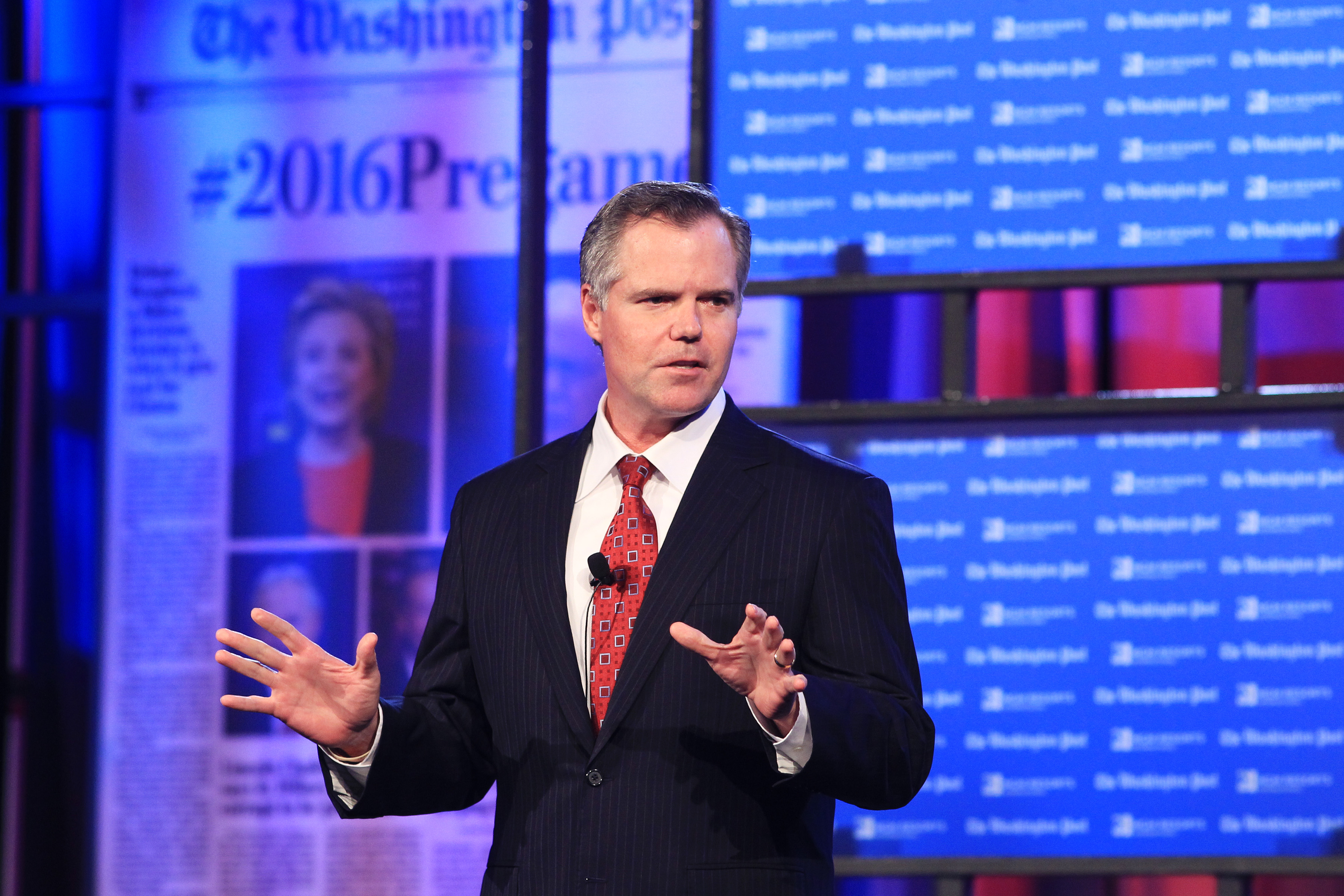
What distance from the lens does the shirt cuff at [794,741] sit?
4.95ft

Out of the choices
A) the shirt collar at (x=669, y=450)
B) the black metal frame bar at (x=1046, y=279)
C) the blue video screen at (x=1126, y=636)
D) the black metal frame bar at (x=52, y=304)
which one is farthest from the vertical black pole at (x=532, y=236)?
the black metal frame bar at (x=52, y=304)

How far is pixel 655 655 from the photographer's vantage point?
1.65m

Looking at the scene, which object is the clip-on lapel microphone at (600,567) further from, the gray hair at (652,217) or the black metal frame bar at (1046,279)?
the black metal frame bar at (1046,279)

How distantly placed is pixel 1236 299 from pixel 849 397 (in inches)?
30.7

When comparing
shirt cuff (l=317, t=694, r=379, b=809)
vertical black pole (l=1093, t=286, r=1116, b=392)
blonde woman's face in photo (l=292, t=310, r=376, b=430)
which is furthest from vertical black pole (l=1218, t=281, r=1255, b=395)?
blonde woman's face in photo (l=292, t=310, r=376, b=430)

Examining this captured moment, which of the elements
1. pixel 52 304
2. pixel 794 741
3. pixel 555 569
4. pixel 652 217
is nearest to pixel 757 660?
pixel 794 741

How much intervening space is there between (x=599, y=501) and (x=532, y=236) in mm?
1126

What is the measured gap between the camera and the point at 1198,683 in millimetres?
2621

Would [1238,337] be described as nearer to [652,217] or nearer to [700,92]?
[700,92]

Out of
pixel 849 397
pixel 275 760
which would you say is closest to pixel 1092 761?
pixel 849 397

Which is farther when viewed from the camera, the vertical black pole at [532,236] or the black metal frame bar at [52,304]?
the black metal frame bar at [52,304]

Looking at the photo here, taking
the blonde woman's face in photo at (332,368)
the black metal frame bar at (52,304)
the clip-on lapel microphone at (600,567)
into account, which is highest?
the black metal frame bar at (52,304)

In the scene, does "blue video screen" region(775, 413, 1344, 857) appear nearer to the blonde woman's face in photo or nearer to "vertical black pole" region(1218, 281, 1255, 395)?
"vertical black pole" region(1218, 281, 1255, 395)

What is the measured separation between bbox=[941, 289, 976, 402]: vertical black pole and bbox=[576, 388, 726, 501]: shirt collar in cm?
103
